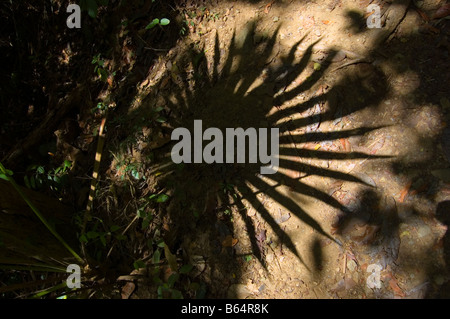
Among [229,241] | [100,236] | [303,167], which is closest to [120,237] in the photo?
[100,236]

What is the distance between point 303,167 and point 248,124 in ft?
1.48

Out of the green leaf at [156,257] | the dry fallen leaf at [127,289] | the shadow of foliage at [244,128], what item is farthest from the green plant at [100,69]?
the dry fallen leaf at [127,289]

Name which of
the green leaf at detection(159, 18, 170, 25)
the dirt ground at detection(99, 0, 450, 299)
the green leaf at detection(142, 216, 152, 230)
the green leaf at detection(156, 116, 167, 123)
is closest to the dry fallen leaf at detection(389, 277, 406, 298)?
the dirt ground at detection(99, 0, 450, 299)

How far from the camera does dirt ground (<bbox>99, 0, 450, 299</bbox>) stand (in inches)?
60.0

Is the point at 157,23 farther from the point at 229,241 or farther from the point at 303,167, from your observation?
the point at 229,241

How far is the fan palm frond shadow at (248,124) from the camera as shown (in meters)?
1.76

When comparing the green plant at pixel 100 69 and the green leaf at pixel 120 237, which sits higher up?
the green plant at pixel 100 69

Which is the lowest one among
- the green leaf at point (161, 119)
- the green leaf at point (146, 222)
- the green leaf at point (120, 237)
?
the green leaf at point (120, 237)

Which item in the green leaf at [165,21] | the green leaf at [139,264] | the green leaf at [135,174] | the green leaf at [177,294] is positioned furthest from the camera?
the green leaf at [165,21]

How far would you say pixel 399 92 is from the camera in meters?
1.71

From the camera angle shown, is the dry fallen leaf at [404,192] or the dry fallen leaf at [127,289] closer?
the dry fallen leaf at [404,192]

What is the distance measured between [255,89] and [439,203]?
4.03 feet

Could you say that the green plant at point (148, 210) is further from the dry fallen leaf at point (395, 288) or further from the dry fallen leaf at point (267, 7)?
the dry fallen leaf at point (267, 7)

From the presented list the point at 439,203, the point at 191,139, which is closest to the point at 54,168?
the point at 191,139
